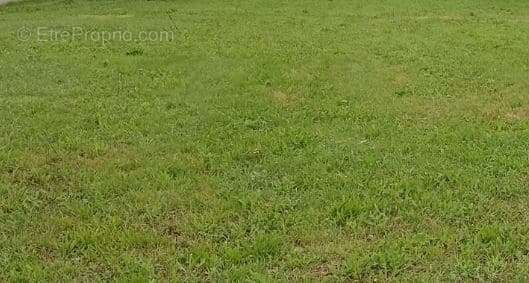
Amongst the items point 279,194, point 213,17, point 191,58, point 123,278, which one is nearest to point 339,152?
point 279,194

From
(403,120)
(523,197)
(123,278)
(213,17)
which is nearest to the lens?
(123,278)

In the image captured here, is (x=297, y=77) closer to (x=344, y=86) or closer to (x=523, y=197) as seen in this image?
(x=344, y=86)

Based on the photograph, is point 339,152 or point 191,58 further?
point 191,58

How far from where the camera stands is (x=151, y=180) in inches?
174

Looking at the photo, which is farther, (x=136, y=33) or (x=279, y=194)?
(x=136, y=33)

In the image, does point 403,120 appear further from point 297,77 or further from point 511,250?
point 511,250

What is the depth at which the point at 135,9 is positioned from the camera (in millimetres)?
14281

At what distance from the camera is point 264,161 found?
4.75 m

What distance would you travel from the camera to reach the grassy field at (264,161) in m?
3.41

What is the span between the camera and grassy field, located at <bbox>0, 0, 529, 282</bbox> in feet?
11.2

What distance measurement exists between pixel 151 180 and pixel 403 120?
256 centimetres

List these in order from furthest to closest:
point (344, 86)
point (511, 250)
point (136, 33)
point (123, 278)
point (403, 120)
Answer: point (136, 33), point (344, 86), point (403, 120), point (511, 250), point (123, 278)

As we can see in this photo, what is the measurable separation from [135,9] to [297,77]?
8.01 metres

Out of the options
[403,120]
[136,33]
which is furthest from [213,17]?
[403,120]
